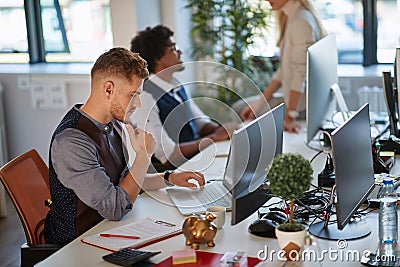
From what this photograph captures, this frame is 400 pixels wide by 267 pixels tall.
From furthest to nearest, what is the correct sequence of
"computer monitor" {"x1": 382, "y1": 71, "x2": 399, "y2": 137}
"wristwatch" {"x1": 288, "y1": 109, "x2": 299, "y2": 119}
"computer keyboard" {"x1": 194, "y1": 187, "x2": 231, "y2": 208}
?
"wristwatch" {"x1": 288, "y1": 109, "x2": 299, "y2": 119} → "computer monitor" {"x1": 382, "y1": 71, "x2": 399, "y2": 137} → "computer keyboard" {"x1": 194, "y1": 187, "x2": 231, "y2": 208}

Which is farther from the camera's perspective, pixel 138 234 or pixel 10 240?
pixel 10 240

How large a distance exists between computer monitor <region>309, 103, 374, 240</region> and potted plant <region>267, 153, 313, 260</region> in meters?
0.14

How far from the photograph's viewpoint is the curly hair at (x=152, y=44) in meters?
3.42

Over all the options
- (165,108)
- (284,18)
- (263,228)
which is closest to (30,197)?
(263,228)

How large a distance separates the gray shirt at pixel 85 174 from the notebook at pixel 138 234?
94 millimetres

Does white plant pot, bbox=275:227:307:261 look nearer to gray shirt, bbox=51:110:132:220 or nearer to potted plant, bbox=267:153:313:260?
potted plant, bbox=267:153:313:260

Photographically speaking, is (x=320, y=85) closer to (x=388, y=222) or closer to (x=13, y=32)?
(x=388, y=222)

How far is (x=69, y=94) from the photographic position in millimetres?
4848

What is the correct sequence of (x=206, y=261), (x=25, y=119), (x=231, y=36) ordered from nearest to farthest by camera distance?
(x=206, y=261)
(x=231, y=36)
(x=25, y=119)

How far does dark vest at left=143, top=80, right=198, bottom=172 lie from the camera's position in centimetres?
336

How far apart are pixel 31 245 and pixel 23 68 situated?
2867 mm

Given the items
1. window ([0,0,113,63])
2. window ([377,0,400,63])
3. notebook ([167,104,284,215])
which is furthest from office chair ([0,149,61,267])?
window ([377,0,400,63])

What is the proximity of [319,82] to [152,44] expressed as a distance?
84 centimetres

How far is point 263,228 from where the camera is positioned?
2.21 meters
